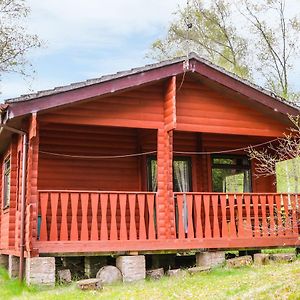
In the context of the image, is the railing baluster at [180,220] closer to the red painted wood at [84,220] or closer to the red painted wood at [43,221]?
the red painted wood at [84,220]

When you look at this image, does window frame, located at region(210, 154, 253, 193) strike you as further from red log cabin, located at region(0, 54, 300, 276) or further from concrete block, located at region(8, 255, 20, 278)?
concrete block, located at region(8, 255, 20, 278)

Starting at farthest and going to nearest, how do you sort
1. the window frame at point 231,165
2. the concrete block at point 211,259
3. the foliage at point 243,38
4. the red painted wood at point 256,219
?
the foliage at point 243,38 → the window frame at point 231,165 → the red painted wood at point 256,219 → the concrete block at point 211,259

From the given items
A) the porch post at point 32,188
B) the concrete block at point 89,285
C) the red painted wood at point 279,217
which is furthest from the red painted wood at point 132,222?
the red painted wood at point 279,217

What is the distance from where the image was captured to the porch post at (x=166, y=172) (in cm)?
1210

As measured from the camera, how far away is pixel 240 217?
12703 millimetres

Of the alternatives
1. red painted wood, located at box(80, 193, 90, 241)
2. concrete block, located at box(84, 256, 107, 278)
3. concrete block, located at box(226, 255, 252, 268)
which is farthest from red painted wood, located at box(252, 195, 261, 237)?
red painted wood, located at box(80, 193, 90, 241)

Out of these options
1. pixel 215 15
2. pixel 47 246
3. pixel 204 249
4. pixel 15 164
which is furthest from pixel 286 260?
pixel 215 15

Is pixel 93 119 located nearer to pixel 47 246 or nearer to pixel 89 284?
pixel 47 246

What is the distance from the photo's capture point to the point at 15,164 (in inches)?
533

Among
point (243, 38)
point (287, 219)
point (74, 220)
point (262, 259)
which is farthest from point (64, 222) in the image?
point (243, 38)

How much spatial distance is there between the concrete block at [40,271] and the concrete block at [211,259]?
335cm

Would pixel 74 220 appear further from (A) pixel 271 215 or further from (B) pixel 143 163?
(A) pixel 271 215

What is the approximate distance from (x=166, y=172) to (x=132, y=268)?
7.24ft

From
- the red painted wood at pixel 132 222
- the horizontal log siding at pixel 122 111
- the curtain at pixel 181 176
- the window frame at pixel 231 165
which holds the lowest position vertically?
the red painted wood at pixel 132 222
